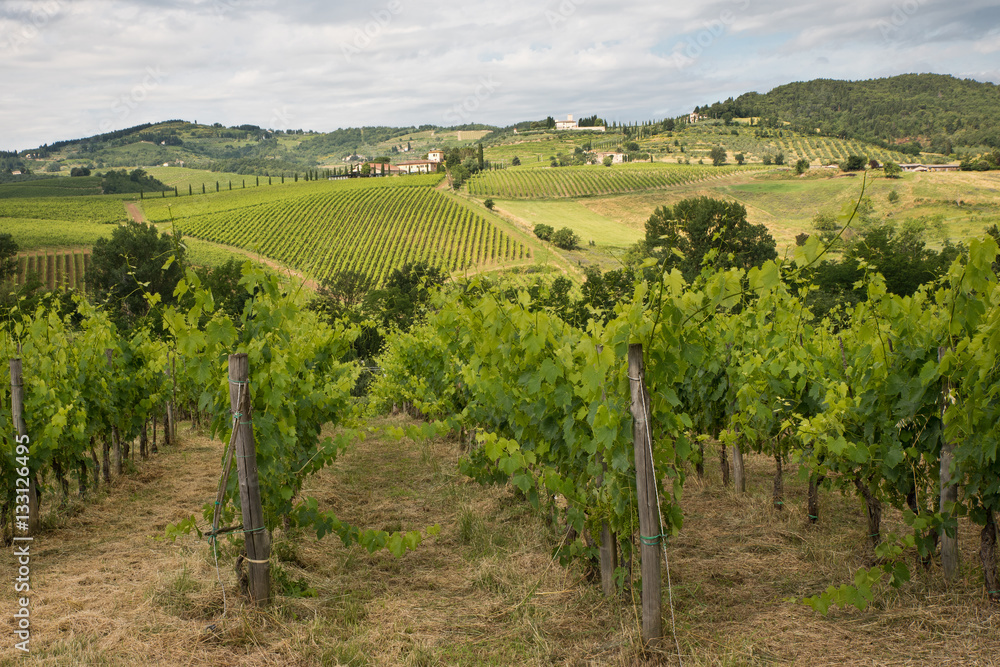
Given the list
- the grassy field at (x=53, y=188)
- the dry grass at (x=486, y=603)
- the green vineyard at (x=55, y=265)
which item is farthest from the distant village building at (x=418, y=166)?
the dry grass at (x=486, y=603)

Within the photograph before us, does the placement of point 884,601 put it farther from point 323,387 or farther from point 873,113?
point 873,113

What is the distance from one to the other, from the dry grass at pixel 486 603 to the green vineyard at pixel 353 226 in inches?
1795

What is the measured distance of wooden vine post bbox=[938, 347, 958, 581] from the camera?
3.54 meters

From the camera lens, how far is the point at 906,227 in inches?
1598

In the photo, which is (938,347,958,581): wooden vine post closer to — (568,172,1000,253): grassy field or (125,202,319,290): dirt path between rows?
(125,202,319,290): dirt path between rows

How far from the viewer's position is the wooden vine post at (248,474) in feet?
12.0

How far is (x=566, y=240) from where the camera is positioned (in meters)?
56.8

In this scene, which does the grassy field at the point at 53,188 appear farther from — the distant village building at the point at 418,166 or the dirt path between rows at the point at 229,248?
the distant village building at the point at 418,166

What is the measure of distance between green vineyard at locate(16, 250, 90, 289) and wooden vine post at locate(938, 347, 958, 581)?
57.8 m

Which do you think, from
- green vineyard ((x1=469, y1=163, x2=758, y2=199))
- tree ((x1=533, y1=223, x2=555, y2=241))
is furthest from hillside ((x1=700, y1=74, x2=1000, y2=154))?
tree ((x1=533, y1=223, x2=555, y2=241))

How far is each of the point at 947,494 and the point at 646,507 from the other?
1.97 meters

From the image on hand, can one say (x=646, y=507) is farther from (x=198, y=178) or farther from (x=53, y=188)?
(x=198, y=178)

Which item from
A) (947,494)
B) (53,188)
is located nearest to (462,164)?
(53,188)

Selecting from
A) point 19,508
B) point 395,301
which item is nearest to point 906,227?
point 395,301
